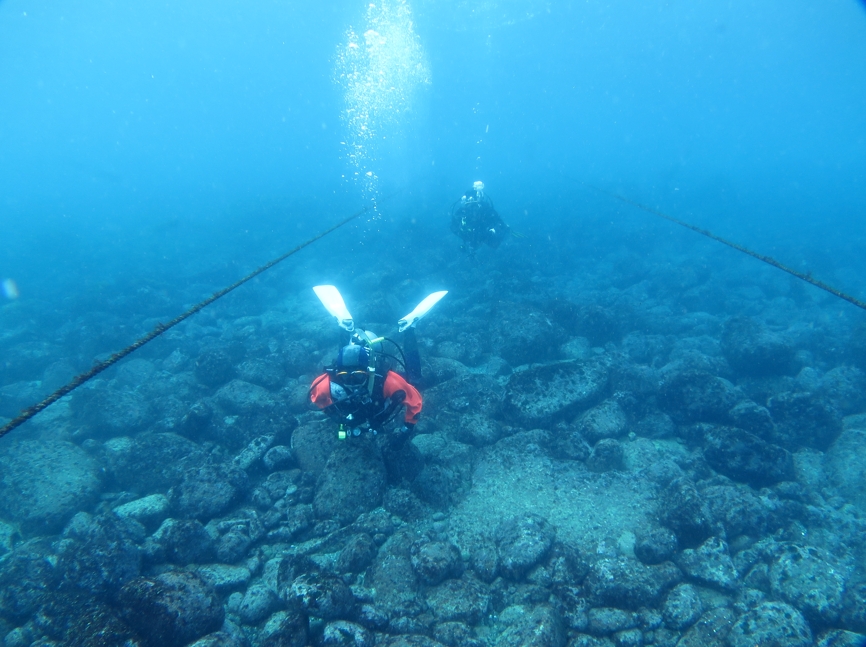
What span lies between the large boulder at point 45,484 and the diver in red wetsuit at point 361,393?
5.04 m

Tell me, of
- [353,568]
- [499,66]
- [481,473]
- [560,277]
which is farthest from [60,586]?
[499,66]

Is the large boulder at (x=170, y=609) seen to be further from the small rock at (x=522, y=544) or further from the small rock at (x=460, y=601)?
the small rock at (x=522, y=544)

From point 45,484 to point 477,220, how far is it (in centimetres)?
1264

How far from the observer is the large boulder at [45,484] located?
639 centimetres

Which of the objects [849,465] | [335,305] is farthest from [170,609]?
[849,465]

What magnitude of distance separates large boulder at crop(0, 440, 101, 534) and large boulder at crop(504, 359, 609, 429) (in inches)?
306

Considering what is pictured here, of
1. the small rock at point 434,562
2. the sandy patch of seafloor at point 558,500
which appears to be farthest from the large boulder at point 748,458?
the small rock at point 434,562

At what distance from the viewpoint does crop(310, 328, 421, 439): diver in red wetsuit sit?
15.7 ft

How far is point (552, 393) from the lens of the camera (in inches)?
307

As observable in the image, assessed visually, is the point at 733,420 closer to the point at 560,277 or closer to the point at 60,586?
the point at 60,586

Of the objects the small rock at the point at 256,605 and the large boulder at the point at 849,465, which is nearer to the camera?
the small rock at the point at 256,605

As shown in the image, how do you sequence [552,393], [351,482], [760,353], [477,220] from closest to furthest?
[351,482] < [552,393] < [760,353] < [477,220]

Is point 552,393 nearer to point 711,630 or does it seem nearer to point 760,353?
point 711,630

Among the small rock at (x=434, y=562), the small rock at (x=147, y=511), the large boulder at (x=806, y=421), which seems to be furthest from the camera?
the large boulder at (x=806, y=421)
